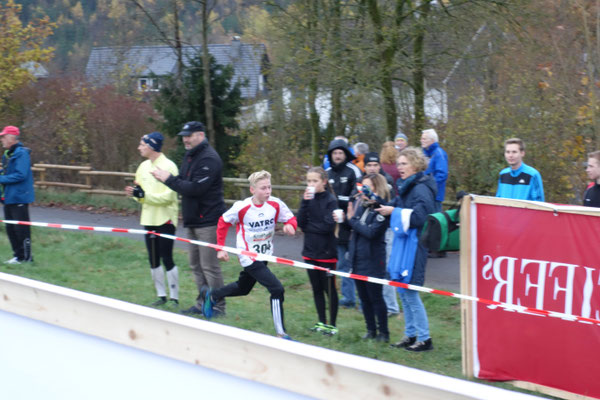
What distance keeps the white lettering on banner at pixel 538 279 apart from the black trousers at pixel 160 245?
3.63m

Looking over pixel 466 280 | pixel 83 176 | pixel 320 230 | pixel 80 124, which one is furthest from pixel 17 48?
pixel 466 280

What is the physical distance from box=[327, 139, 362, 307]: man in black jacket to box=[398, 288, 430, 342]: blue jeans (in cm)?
155

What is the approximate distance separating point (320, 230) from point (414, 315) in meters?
1.21

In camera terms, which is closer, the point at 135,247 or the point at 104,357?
the point at 104,357

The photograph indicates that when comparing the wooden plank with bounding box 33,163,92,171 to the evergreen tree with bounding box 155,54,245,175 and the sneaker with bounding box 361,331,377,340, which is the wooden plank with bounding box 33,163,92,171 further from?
the sneaker with bounding box 361,331,377,340

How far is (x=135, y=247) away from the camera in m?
12.1

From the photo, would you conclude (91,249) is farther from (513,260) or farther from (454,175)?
(513,260)

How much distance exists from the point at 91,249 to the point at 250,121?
8226mm

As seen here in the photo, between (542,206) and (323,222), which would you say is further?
(323,222)

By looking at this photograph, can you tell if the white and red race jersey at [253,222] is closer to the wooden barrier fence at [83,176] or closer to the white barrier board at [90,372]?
the white barrier board at [90,372]

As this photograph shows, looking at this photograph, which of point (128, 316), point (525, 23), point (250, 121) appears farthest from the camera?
point (250, 121)

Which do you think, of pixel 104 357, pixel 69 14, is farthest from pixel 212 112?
pixel 69 14

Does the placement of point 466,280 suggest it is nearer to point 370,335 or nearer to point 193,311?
point 370,335

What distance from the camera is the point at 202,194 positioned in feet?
24.2
